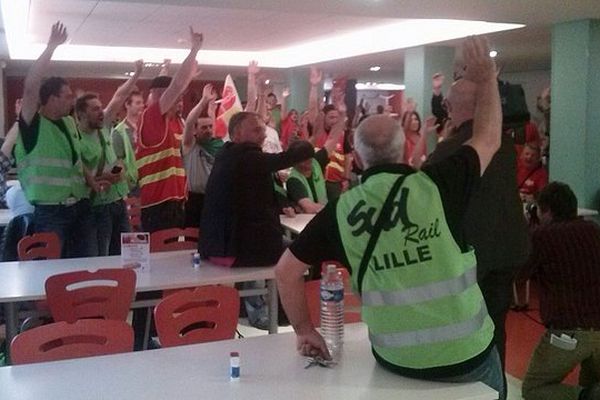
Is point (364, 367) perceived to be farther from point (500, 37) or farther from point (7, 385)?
point (500, 37)

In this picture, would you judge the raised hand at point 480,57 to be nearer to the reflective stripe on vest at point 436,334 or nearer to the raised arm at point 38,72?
the reflective stripe on vest at point 436,334

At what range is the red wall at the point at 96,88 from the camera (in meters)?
16.2

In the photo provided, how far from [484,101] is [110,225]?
3.55 metres

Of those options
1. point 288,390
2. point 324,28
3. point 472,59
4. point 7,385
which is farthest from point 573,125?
point 7,385

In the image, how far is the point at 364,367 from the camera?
2.29 m

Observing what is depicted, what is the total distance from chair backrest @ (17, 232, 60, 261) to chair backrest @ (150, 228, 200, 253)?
0.59 meters

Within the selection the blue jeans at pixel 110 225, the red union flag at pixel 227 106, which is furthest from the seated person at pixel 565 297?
the red union flag at pixel 227 106

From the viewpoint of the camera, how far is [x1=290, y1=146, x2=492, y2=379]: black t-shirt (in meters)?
2.05

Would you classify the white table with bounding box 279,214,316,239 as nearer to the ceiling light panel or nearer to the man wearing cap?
the man wearing cap

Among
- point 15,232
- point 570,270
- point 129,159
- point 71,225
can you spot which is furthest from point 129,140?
point 570,270

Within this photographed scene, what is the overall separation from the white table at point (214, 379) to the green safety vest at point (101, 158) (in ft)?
9.28

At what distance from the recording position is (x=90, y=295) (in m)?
3.20

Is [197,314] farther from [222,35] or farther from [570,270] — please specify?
[222,35]

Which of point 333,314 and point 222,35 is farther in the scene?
point 222,35
